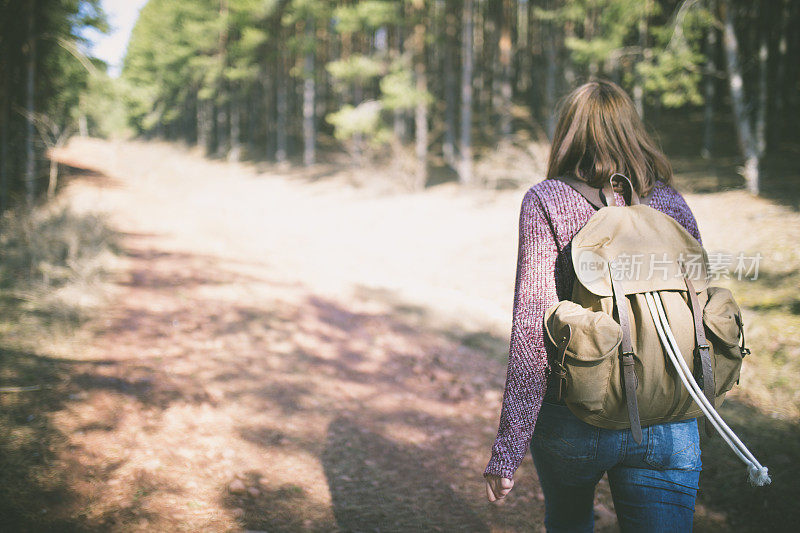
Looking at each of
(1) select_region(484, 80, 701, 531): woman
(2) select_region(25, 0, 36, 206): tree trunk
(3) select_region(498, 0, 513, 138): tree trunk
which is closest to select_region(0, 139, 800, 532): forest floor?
(1) select_region(484, 80, 701, 531): woman

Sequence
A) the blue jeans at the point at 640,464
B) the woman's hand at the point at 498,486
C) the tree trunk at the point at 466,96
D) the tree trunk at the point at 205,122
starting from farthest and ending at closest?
the tree trunk at the point at 205,122 → the tree trunk at the point at 466,96 → the woman's hand at the point at 498,486 → the blue jeans at the point at 640,464

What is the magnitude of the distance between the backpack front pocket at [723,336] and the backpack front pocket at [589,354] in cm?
31

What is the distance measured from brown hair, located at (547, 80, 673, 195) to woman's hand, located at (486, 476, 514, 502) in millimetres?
1074

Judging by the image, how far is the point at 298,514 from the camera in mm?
3201

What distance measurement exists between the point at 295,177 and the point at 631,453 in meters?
24.1

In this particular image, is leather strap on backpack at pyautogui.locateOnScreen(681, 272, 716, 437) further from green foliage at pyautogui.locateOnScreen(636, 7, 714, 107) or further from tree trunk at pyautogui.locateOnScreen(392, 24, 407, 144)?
tree trunk at pyautogui.locateOnScreen(392, 24, 407, 144)

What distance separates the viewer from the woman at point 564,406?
1.43 metres

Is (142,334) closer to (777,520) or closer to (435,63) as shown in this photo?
(777,520)

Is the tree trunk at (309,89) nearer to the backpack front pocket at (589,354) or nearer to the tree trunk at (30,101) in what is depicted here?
the tree trunk at (30,101)

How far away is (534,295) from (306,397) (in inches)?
153

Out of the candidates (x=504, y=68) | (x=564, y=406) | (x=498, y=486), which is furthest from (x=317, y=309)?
(x=504, y=68)

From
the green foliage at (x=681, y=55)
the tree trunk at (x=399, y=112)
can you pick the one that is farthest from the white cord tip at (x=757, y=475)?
the tree trunk at (x=399, y=112)

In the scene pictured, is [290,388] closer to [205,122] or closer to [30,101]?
[30,101]

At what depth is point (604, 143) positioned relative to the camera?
1588 millimetres
